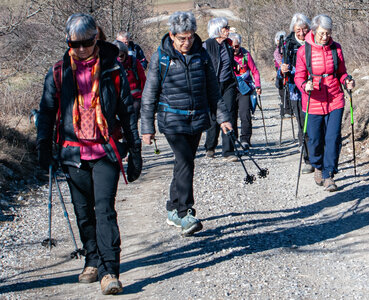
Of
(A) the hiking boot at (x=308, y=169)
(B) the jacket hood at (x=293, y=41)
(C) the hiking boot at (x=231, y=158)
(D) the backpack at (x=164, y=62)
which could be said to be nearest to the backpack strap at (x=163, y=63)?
(D) the backpack at (x=164, y=62)

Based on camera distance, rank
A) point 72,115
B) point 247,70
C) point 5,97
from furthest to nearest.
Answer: point 5,97
point 247,70
point 72,115

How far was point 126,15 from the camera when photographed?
19.7 m

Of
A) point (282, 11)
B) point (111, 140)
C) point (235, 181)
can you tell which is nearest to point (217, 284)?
point (111, 140)

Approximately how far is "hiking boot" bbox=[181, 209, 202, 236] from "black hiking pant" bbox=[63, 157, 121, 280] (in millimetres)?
1331

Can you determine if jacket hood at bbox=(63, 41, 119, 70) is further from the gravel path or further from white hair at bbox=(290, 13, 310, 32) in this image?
white hair at bbox=(290, 13, 310, 32)

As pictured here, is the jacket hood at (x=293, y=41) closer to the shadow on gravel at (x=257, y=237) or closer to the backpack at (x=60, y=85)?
the shadow on gravel at (x=257, y=237)

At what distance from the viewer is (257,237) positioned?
5953 mm

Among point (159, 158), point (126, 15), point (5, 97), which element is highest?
point (126, 15)

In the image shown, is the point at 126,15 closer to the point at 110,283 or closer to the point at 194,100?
the point at 194,100

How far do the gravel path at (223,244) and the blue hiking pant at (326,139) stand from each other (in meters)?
0.38

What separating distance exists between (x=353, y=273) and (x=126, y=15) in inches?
634

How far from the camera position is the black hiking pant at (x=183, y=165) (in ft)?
19.1

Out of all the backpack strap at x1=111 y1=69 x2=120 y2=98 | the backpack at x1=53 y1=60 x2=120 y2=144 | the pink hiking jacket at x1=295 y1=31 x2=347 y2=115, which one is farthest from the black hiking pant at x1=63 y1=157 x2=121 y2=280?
the pink hiking jacket at x1=295 y1=31 x2=347 y2=115

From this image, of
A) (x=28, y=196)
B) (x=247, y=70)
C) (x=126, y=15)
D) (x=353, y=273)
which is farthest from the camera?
(x=126, y=15)
